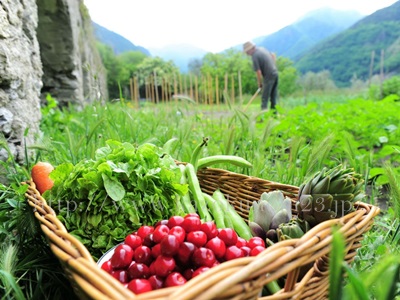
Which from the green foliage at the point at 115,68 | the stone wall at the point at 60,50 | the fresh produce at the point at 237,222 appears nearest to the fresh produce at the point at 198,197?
the fresh produce at the point at 237,222

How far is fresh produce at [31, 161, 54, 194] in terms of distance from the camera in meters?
1.28

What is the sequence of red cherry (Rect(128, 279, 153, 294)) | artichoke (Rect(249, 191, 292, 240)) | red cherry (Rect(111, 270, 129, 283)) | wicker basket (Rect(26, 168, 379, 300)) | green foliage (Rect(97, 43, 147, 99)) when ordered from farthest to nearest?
green foliage (Rect(97, 43, 147, 99))
artichoke (Rect(249, 191, 292, 240))
red cherry (Rect(111, 270, 129, 283))
red cherry (Rect(128, 279, 153, 294))
wicker basket (Rect(26, 168, 379, 300))

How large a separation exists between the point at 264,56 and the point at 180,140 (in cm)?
637

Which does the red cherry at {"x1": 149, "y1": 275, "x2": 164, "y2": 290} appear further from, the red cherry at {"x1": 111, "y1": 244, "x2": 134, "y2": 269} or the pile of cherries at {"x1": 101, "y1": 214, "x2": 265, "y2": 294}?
the red cherry at {"x1": 111, "y1": 244, "x2": 134, "y2": 269}

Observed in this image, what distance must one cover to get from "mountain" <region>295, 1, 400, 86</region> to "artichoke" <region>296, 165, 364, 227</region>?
4730 centimetres

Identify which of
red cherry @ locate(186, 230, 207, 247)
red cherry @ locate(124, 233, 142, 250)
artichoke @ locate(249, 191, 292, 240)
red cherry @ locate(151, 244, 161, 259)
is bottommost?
artichoke @ locate(249, 191, 292, 240)

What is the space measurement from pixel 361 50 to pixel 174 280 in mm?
56727

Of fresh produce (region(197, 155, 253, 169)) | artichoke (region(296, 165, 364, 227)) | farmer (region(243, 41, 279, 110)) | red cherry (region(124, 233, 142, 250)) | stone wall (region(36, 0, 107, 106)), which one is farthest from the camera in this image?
farmer (region(243, 41, 279, 110))

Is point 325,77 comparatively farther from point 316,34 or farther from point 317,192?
point 316,34

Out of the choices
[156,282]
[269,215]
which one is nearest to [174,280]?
[156,282]

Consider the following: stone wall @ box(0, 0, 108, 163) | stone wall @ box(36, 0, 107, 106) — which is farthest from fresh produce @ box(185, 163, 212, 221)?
stone wall @ box(36, 0, 107, 106)

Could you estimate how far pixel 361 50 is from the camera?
165ft

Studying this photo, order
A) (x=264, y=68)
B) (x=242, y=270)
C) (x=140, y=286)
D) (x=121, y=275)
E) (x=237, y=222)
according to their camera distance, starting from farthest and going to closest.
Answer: (x=264, y=68)
(x=237, y=222)
(x=121, y=275)
(x=140, y=286)
(x=242, y=270)

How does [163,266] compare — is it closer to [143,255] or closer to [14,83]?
[143,255]
